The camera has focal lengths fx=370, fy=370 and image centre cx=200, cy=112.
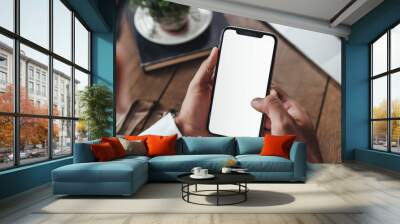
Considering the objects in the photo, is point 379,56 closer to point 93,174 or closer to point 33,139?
point 93,174

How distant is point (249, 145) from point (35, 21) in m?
4.02

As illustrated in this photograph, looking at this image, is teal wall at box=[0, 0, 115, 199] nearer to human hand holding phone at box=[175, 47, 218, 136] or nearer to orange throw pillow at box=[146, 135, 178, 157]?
orange throw pillow at box=[146, 135, 178, 157]

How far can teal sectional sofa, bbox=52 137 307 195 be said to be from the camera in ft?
15.1

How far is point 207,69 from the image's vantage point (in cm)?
828

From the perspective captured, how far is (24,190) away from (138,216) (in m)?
2.17

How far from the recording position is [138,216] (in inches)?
147

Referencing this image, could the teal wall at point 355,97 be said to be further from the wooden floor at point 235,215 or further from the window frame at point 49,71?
the window frame at point 49,71

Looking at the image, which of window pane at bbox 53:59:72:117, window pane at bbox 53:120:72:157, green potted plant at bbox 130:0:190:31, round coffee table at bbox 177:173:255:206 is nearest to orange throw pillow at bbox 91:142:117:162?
window pane at bbox 53:120:72:157

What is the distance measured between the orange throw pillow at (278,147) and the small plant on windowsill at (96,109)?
334cm

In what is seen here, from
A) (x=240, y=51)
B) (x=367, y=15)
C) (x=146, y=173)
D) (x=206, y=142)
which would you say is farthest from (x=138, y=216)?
(x=367, y=15)

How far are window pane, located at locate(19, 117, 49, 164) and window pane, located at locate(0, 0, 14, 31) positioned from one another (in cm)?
125

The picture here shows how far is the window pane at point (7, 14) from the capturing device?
4622 mm

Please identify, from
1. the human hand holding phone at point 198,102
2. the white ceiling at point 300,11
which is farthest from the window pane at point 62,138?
the white ceiling at point 300,11

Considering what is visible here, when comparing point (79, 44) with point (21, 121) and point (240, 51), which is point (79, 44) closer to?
point (21, 121)
